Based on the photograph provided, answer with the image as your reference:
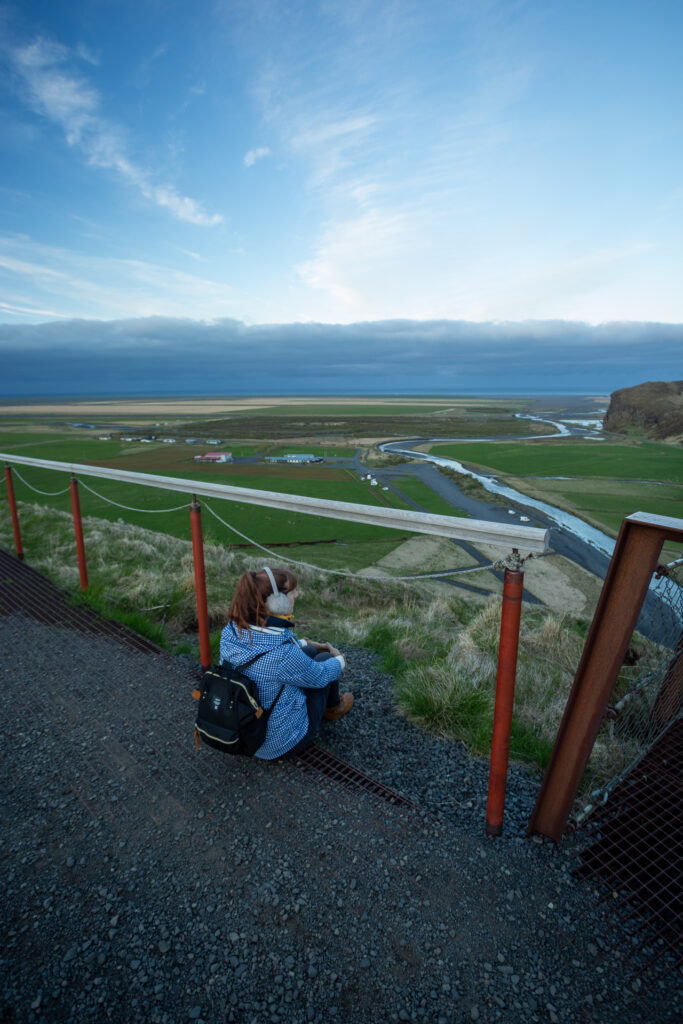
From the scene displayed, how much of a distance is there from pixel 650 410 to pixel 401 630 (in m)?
69.7

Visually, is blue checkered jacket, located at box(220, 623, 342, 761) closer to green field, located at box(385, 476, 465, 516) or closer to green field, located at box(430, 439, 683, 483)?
green field, located at box(385, 476, 465, 516)

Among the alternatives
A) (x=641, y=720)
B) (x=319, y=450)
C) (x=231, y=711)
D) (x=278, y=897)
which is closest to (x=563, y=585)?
(x=641, y=720)

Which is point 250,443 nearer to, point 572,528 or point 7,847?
point 572,528

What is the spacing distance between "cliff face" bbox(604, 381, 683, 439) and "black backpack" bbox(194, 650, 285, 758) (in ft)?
207

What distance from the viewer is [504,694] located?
2.48m

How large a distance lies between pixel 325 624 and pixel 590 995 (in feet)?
16.8

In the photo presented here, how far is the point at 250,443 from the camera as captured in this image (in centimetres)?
5759

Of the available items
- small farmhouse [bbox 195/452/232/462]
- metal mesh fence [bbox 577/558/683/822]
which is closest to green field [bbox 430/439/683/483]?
small farmhouse [bbox 195/452/232/462]

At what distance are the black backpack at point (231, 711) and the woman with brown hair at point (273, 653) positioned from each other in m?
0.04

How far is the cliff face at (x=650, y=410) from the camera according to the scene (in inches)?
2245

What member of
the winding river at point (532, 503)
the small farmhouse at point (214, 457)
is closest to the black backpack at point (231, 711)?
the winding river at point (532, 503)

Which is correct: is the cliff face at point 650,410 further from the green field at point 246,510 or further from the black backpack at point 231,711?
the black backpack at point 231,711

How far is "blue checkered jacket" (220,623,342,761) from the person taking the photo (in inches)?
106

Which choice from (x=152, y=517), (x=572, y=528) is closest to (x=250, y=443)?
(x=152, y=517)
